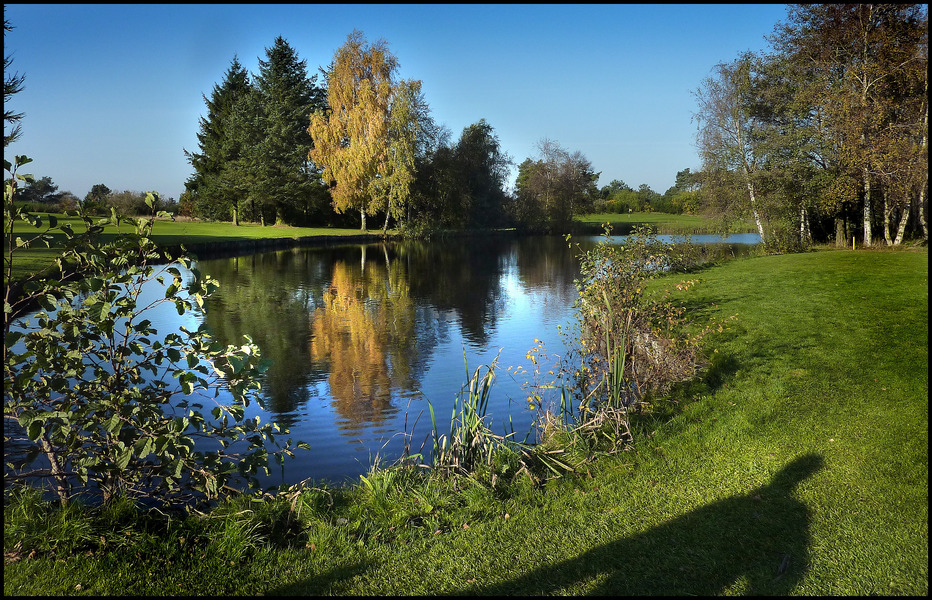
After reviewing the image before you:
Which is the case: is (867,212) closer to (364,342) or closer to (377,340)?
(377,340)

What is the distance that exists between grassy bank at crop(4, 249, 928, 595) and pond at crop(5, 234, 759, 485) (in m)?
0.91

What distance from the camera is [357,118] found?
3794cm

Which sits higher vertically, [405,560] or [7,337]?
[7,337]

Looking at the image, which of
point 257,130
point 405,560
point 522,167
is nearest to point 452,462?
point 405,560

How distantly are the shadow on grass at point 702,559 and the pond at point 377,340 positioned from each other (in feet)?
6.23

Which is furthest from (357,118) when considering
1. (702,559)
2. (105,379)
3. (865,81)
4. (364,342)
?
(702,559)

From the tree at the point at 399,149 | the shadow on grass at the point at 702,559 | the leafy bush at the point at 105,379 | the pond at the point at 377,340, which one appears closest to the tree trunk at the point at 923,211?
the pond at the point at 377,340

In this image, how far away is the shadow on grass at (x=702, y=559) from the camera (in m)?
3.35

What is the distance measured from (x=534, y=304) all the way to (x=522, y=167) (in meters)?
67.0

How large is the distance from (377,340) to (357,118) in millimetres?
29382

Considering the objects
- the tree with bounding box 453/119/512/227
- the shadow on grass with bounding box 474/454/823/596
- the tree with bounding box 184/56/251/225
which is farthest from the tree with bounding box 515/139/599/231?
the shadow on grass with bounding box 474/454/823/596

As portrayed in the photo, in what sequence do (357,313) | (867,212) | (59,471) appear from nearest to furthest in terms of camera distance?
(59,471) → (357,313) → (867,212)

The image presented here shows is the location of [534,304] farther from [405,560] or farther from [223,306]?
[405,560]

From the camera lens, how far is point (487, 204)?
2108 inches
